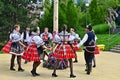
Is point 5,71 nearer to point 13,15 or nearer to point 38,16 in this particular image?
point 13,15

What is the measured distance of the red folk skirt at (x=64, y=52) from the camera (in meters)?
10.5

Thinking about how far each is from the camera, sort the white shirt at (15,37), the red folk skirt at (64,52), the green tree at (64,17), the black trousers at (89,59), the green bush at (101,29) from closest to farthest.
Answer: the red folk skirt at (64,52) → the black trousers at (89,59) → the white shirt at (15,37) → the green tree at (64,17) → the green bush at (101,29)

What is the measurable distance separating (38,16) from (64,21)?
8.52 ft

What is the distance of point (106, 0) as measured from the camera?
43156 millimetres

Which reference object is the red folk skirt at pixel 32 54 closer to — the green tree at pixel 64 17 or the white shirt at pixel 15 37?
the white shirt at pixel 15 37

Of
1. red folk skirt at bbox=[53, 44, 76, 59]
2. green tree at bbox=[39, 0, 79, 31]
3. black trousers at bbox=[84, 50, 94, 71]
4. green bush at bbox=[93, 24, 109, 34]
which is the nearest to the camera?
red folk skirt at bbox=[53, 44, 76, 59]

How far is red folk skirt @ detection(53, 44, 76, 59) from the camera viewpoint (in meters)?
10.5

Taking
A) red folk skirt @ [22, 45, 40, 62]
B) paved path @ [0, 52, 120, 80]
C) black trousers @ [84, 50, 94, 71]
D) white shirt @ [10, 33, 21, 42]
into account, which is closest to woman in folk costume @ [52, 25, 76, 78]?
paved path @ [0, 52, 120, 80]

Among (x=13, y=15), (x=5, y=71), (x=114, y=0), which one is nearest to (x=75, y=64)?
(x=5, y=71)

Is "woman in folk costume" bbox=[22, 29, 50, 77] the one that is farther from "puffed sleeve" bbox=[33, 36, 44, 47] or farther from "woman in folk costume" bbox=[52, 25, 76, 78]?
"woman in folk costume" bbox=[52, 25, 76, 78]

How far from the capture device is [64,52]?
414 inches

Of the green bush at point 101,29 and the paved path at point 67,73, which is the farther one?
the green bush at point 101,29

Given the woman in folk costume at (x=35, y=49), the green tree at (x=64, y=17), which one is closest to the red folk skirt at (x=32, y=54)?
the woman in folk costume at (x=35, y=49)

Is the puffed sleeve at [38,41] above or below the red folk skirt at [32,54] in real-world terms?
above
